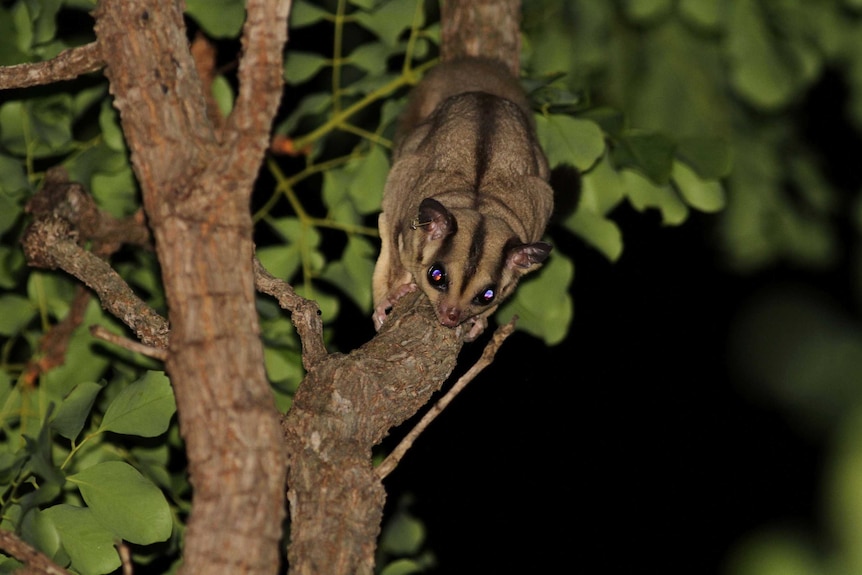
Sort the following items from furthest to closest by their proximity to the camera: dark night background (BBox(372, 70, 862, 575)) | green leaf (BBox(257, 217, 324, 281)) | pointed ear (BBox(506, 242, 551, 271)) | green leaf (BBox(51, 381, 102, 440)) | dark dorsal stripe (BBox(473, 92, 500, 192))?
dark night background (BBox(372, 70, 862, 575)), dark dorsal stripe (BBox(473, 92, 500, 192)), green leaf (BBox(257, 217, 324, 281)), pointed ear (BBox(506, 242, 551, 271)), green leaf (BBox(51, 381, 102, 440))

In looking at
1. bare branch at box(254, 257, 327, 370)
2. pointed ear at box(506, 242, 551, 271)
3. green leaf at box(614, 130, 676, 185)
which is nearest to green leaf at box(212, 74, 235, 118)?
pointed ear at box(506, 242, 551, 271)

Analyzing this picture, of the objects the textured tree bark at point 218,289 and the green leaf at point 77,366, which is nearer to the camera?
the textured tree bark at point 218,289

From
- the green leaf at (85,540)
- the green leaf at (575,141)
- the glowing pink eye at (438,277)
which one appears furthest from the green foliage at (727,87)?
the green leaf at (85,540)

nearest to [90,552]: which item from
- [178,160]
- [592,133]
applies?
[178,160]

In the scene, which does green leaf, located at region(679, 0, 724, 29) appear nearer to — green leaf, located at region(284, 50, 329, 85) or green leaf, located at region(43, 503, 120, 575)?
green leaf, located at region(284, 50, 329, 85)

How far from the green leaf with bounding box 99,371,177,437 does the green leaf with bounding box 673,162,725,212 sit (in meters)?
2.88

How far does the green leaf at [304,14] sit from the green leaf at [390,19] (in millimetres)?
177

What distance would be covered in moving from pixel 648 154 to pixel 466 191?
42.4 inches

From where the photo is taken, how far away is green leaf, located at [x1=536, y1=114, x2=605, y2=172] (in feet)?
15.0

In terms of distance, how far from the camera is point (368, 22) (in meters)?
4.93

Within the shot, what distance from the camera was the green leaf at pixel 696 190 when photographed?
5000 mm

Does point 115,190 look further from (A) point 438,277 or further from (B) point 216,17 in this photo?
(A) point 438,277

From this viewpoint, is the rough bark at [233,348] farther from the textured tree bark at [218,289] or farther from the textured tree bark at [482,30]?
the textured tree bark at [482,30]

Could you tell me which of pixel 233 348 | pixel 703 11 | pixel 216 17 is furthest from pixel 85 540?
pixel 703 11
